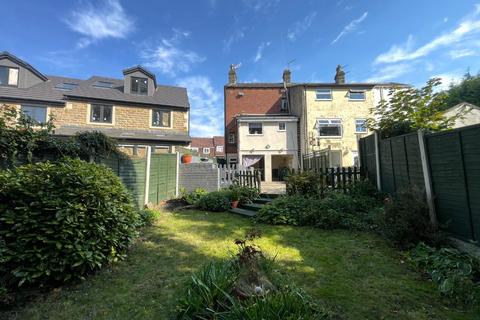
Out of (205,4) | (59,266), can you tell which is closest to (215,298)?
(59,266)

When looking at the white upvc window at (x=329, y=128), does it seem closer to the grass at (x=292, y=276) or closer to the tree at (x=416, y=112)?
the tree at (x=416, y=112)

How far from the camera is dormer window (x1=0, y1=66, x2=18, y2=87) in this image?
1771 centimetres

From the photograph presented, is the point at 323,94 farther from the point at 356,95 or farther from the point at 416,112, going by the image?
the point at 416,112

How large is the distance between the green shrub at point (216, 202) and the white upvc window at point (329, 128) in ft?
48.9

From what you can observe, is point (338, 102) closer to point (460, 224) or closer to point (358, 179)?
point (358, 179)

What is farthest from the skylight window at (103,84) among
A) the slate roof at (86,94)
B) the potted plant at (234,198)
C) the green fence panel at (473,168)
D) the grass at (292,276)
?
the green fence panel at (473,168)

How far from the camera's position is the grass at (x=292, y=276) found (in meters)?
2.60

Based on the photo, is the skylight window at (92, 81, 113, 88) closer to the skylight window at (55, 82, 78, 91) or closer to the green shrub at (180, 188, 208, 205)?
the skylight window at (55, 82, 78, 91)

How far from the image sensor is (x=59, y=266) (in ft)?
9.88

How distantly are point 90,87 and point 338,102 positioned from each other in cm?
2129

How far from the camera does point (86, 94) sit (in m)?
18.6

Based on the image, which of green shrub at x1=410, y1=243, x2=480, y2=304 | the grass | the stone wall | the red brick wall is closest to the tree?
the grass

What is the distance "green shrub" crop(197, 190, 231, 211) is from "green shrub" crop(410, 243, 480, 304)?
5628 millimetres

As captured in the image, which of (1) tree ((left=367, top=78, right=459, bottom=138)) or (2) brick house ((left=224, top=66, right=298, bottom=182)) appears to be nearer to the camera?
(1) tree ((left=367, top=78, right=459, bottom=138))
